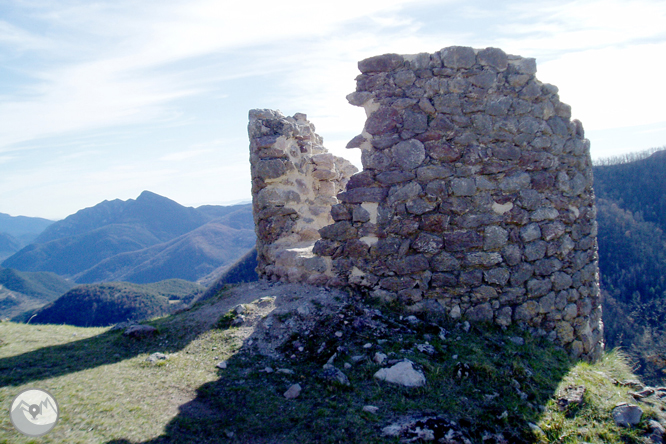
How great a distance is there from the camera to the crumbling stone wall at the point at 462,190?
4.88 meters

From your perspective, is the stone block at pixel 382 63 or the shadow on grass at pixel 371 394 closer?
the shadow on grass at pixel 371 394

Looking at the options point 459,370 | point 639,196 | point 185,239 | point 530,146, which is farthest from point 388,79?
point 185,239

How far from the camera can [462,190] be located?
4859mm

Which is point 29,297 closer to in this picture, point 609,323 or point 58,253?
point 58,253

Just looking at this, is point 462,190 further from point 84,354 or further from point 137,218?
point 137,218

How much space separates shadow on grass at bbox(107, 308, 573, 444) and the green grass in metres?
0.01

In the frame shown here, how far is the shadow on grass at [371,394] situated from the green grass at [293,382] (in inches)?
0.4

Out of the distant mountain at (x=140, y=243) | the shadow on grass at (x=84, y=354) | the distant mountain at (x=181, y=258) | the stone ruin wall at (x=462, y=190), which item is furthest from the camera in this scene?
the distant mountain at (x=140, y=243)

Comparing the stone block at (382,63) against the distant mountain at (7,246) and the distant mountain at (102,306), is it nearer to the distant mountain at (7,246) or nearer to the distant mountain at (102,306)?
the distant mountain at (102,306)

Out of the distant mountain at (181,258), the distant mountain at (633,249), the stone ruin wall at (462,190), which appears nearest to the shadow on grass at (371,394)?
the stone ruin wall at (462,190)

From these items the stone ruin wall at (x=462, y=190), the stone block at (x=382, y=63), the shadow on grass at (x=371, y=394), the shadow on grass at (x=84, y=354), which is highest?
the stone block at (x=382, y=63)

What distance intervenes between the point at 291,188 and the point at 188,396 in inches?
142

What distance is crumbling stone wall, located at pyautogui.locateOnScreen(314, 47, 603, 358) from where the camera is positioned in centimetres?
488

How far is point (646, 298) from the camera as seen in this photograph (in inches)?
1369
